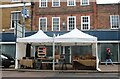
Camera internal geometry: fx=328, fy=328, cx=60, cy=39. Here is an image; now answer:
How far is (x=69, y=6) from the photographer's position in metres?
37.9

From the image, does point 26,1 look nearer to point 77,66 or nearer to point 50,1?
point 50,1

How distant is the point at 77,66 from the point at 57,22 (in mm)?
12657

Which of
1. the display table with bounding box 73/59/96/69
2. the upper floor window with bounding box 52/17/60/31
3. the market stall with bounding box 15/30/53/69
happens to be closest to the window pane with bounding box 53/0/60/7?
the upper floor window with bounding box 52/17/60/31

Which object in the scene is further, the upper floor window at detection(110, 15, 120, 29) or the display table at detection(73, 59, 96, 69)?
the upper floor window at detection(110, 15, 120, 29)

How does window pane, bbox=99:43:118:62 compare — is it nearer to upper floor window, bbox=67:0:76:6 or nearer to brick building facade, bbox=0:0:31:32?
upper floor window, bbox=67:0:76:6

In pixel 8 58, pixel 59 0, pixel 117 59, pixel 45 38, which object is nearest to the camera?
pixel 45 38

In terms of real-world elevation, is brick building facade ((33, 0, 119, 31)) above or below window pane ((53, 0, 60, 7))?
below

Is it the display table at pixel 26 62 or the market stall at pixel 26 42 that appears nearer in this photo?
the market stall at pixel 26 42

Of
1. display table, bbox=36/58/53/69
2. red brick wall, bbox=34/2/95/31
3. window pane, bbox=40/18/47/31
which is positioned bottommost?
display table, bbox=36/58/53/69

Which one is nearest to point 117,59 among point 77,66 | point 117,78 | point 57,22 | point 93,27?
point 93,27

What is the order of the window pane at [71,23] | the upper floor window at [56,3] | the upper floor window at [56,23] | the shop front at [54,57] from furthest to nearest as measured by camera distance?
the upper floor window at [56,3] → the upper floor window at [56,23] → the window pane at [71,23] → the shop front at [54,57]

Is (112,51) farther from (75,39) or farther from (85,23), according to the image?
(75,39)

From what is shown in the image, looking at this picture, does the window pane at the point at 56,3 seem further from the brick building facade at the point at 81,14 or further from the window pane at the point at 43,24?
the window pane at the point at 43,24

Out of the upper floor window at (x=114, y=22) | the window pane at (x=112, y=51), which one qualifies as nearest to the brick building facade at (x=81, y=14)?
the upper floor window at (x=114, y=22)
